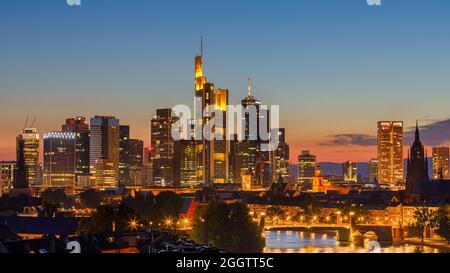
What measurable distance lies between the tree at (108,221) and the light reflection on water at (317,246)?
11.6 metres

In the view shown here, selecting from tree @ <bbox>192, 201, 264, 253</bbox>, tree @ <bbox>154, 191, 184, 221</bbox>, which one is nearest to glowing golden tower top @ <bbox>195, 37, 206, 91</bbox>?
tree @ <bbox>154, 191, 184, 221</bbox>

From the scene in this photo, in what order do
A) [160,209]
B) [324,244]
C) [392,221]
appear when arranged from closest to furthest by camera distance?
1. [324,244]
2. [160,209]
3. [392,221]

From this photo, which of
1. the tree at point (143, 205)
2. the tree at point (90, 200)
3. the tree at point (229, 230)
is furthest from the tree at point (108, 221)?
the tree at point (90, 200)

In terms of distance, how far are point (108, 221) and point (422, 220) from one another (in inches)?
1583

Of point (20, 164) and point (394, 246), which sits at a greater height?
point (20, 164)

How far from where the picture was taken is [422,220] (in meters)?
80.4

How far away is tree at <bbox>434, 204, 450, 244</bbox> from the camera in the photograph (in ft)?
229

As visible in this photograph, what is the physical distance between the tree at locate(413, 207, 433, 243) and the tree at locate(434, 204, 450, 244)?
1031 millimetres

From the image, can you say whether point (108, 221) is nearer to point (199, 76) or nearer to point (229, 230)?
point (229, 230)

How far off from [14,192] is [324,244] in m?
56.2

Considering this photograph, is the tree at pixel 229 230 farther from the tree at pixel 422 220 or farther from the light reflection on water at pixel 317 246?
the tree at pixel 422 220
